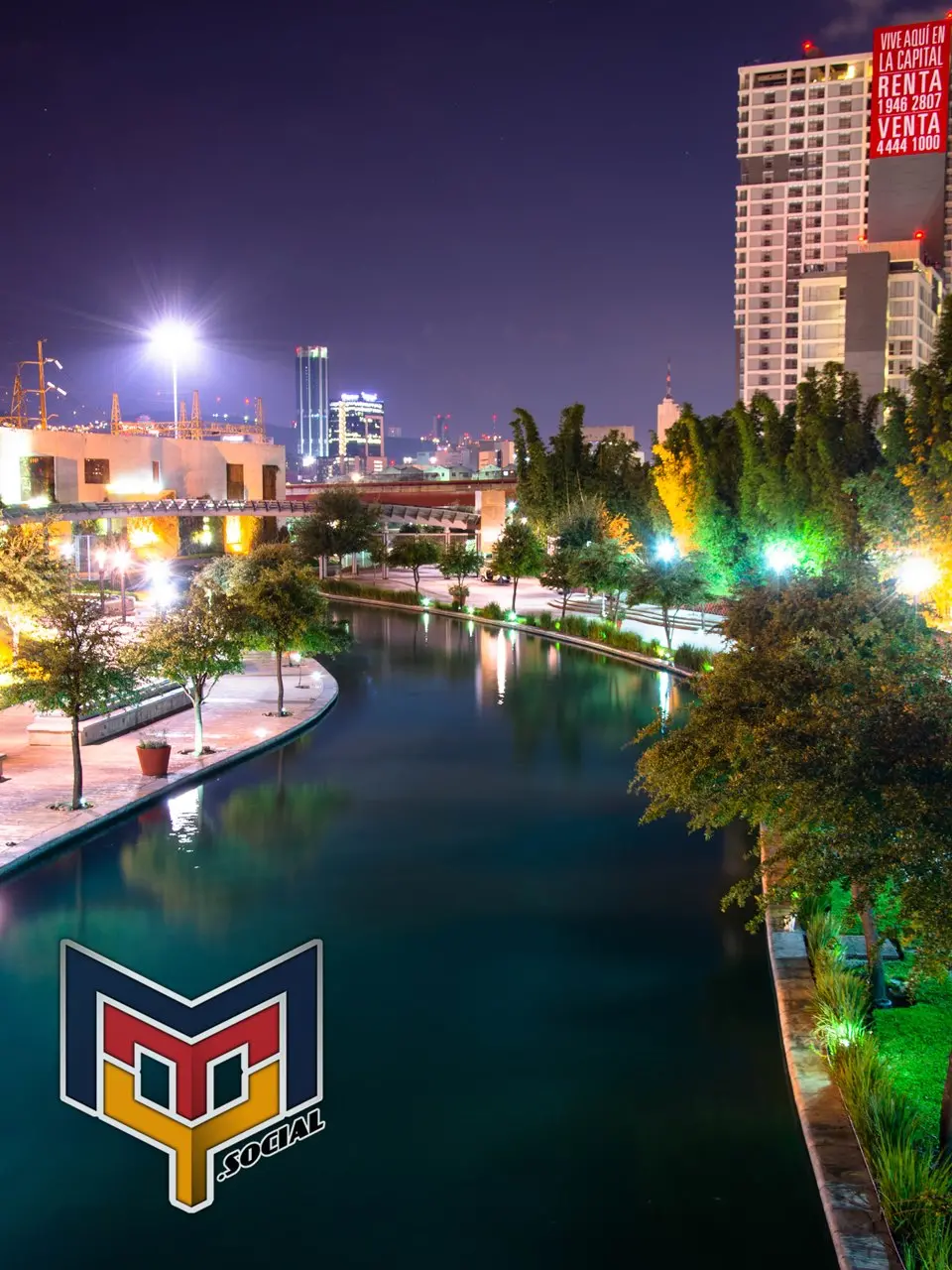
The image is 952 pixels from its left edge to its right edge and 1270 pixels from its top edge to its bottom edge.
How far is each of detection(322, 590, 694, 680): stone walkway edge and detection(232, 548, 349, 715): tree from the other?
328 inches

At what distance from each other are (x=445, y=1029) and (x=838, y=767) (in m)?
4.69

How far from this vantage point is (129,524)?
242 ft

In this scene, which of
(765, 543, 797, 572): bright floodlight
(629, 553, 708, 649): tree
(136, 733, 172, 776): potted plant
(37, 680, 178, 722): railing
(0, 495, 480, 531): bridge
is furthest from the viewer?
(0, 495, 480, 531): bridge

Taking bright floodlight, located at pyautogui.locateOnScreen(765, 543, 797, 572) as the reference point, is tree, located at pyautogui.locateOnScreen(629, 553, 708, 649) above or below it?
below

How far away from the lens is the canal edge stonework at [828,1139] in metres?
7.88

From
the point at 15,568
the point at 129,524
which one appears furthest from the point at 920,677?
the point at 129,524

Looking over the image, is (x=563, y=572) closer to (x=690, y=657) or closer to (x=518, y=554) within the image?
(x=518, y=554)

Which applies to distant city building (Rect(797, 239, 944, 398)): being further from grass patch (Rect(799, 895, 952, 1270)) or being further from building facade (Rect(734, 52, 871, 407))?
grass patch (Rect(799, 895, 952, 1270))

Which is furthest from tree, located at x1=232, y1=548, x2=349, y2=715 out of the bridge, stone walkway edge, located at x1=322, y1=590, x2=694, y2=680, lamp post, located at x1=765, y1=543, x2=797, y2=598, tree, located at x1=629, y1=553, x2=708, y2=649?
the bridge

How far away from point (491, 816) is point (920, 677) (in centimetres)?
967

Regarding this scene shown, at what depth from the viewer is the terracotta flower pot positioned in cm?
2020

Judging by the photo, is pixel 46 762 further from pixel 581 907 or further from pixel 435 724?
pixel 581 907

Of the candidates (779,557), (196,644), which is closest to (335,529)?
(779,557)

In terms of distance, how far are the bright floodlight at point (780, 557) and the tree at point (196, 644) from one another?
1858 cm
